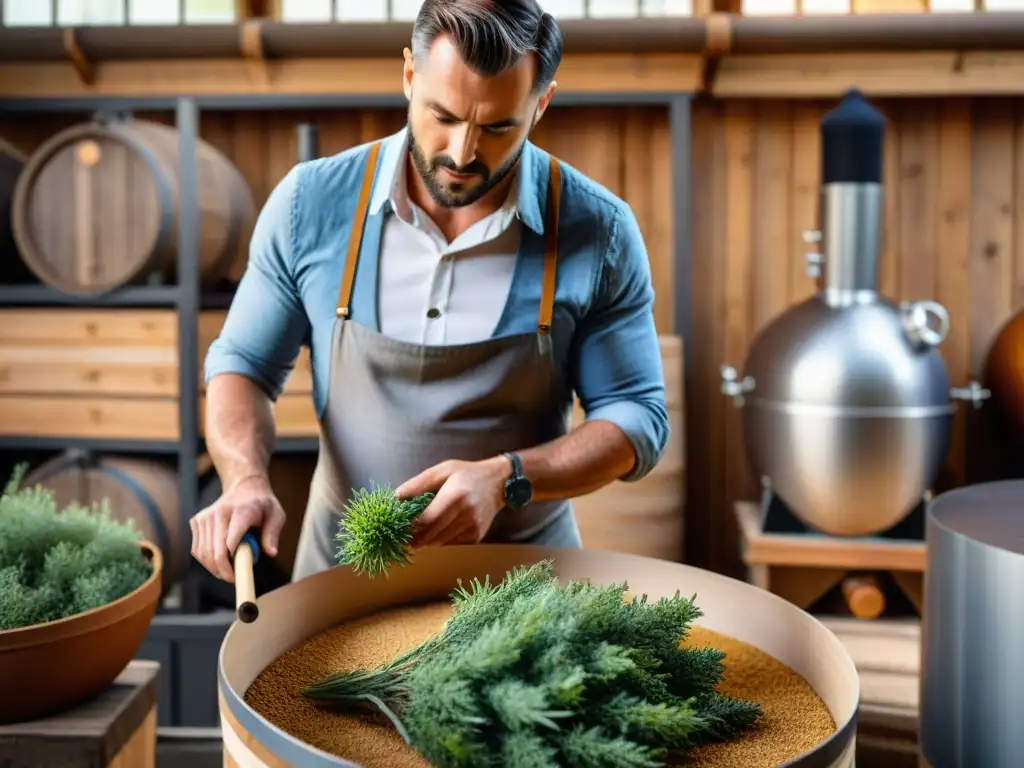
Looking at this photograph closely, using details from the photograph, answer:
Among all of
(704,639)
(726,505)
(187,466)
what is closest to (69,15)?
(187,466)

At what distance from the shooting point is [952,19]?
9.27 ft

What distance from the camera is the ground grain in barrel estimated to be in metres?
0.80

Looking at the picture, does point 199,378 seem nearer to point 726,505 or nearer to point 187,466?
point 187,466

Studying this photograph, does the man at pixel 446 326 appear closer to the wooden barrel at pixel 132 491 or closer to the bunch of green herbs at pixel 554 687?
the bunch of green herbs at pixel 554 687

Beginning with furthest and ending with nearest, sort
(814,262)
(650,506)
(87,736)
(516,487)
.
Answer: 1. (650,506)
2. (814,262)
3. (516,487)
4. (87,736)

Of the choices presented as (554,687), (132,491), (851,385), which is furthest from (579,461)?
(132,491)

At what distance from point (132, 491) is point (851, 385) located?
6.67 ft

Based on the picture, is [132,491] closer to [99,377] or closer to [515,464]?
[99,377]

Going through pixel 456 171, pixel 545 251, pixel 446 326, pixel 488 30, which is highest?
pixel 488 30

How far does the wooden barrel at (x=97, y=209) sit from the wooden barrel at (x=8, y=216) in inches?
3.7

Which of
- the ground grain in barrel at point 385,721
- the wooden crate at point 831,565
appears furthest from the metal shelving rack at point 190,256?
the ground grain in barrel at point 385,721

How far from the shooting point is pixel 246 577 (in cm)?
96

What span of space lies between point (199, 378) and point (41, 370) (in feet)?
1.53

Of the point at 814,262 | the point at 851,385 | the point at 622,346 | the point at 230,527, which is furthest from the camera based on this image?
the point at 814,262
